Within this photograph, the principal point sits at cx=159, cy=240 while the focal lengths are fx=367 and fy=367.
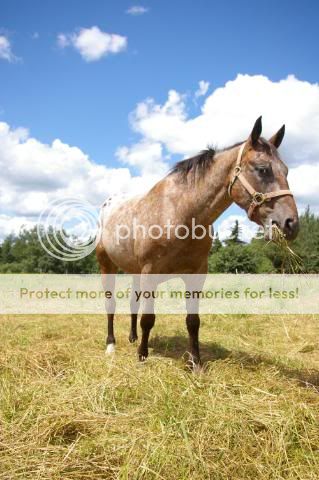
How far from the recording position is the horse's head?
359 cm

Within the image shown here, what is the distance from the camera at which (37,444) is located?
7.73 feet

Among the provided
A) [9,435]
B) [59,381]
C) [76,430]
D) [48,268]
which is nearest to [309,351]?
[59,381]

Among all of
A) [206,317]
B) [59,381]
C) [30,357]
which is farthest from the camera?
[206,317]

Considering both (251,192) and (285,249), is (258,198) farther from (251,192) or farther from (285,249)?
(285,249)

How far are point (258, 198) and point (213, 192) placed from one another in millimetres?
725

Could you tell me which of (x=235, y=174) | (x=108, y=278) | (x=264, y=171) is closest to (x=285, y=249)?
(x=264, y=171)

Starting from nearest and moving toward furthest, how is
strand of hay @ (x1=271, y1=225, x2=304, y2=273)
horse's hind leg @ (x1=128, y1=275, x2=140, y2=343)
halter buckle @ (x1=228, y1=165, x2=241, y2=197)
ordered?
strand of hay @ (x1=271, y1=225, x2=304, y2=273), halter buckle @ (x1=228, y1=165, x2=241, y2=197), horse's hind leg @ (x1=128, y1=275, x2=140, y2=343)

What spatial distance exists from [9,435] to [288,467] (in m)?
1.81

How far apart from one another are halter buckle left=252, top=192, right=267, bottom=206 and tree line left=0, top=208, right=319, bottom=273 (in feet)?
64.9

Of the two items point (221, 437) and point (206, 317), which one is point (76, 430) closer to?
point (221, 437)

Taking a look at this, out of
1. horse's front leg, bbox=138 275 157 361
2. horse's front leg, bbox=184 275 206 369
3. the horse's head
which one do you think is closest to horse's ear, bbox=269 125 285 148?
the horse's head

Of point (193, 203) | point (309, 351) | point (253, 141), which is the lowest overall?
point (309, 351)

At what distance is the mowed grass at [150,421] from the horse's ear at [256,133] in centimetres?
248

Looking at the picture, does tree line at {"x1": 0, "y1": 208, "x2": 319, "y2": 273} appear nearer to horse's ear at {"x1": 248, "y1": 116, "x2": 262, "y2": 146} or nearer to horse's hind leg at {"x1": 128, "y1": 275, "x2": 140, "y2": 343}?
horse's hind leg at {"x1": 128, "y1": 275, "x2": 140, "y2": 343}
